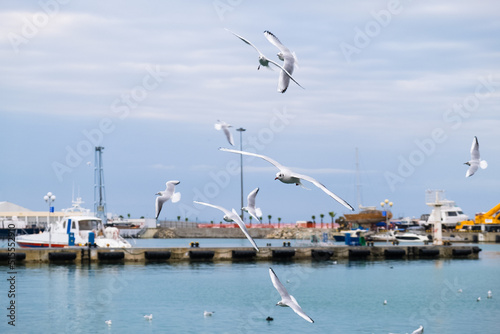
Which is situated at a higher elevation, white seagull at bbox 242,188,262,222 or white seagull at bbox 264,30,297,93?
white seagull at bbox 264,30,297,93

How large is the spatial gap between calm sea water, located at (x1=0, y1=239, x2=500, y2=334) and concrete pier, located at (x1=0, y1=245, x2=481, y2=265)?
0.65 metres

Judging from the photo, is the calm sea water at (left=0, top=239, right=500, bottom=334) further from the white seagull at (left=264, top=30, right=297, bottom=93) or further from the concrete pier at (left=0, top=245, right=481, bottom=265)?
the white seagull at (left=264, top=30, right=297, bottom=93)

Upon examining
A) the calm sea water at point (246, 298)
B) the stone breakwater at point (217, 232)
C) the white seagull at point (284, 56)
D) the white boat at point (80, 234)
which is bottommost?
the calm sea water at point (246, 298)

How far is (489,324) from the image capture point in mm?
29734

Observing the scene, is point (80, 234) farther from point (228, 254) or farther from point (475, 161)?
point (475, 161)

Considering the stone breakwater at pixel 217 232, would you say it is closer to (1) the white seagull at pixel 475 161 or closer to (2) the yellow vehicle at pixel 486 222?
(2) the yellow vehicle at pixel 486 222

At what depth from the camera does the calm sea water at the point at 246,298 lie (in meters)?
29.0

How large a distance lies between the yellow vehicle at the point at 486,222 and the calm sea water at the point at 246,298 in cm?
5534

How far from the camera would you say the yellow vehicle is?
359 ft

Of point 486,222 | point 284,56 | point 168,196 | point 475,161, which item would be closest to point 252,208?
point 168,196

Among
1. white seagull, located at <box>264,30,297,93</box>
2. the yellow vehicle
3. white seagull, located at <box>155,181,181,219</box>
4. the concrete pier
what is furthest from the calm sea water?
the yellow vehicle

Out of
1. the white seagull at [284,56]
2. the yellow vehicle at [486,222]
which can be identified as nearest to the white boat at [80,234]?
the white seagull at [284,56]

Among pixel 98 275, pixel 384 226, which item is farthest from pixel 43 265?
pixel 384 226

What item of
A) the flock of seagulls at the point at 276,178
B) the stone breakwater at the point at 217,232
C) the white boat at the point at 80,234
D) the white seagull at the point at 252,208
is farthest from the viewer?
the stone breakwater at the point at 217,232
